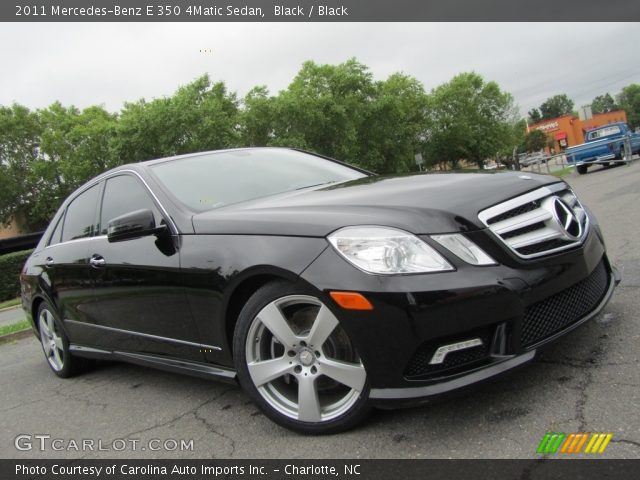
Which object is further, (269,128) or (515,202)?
(269,128)

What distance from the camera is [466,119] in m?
57.4

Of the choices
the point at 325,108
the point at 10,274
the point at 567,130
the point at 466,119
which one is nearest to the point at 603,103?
the point at 567,130

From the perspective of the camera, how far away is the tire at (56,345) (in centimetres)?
477

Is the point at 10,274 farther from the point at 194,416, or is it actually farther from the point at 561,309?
the point at 561,309

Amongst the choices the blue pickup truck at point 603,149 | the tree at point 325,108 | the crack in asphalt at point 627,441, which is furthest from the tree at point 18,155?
the crack in asphalt at point 627,441

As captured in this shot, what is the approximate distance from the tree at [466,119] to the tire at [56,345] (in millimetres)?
54726

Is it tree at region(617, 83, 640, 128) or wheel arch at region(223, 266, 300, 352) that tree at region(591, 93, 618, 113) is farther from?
wheel arch at region(223, 266, 300, 352)

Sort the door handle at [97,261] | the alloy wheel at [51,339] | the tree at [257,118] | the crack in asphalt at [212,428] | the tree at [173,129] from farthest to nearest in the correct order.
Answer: the tree at [257,118]
the tree at [173,129]
the alloy wheel at [51,339]
the door handle at [97,261]
the crack in asphalt at [212,428]

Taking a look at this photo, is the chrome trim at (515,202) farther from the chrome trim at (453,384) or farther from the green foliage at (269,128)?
the green foliage at (269,128)

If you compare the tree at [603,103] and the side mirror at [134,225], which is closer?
the side mirror at [134,225]

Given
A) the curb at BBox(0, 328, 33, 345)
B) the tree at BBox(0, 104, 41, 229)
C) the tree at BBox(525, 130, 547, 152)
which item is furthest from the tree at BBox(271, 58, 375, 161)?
the tree at BBox(525, 130, 547, 152)

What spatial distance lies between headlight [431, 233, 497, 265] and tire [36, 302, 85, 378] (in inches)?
137

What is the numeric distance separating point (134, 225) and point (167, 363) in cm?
87

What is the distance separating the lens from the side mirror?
10.5 feet
